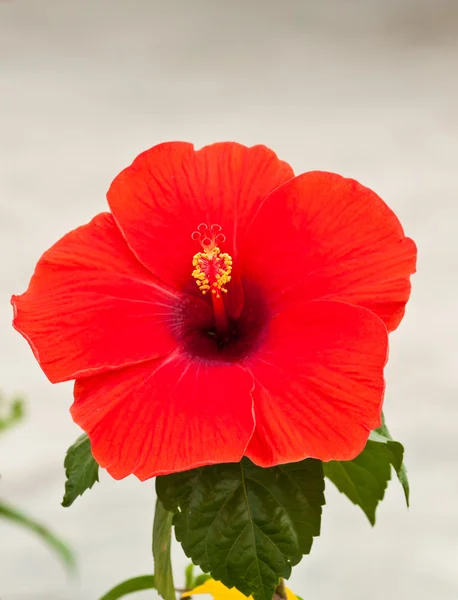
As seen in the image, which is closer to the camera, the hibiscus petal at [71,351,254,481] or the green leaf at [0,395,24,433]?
the hibiscus petal at [71,351,254,481]

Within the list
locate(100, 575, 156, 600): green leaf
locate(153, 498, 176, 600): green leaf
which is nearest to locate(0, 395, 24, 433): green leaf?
locate(100, 575, 156, 600): green leaf

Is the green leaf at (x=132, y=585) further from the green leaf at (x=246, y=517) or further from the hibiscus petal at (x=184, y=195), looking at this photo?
the hibiscus petal at (x=184, y=195)

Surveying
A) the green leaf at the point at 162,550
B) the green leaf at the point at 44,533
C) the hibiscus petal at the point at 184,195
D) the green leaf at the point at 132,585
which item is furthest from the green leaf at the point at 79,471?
the green leaf at the point at 44,533

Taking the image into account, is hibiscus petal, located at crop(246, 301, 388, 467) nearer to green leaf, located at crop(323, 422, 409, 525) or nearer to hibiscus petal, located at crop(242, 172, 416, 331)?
hibiscus petal, located at crop(242, 172, 416, 331)

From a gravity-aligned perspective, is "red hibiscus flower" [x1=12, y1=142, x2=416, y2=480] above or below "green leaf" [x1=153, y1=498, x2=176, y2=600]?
above

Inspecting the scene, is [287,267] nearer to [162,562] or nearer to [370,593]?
[162,562]

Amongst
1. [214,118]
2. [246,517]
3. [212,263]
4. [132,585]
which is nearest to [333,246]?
[212,263]
